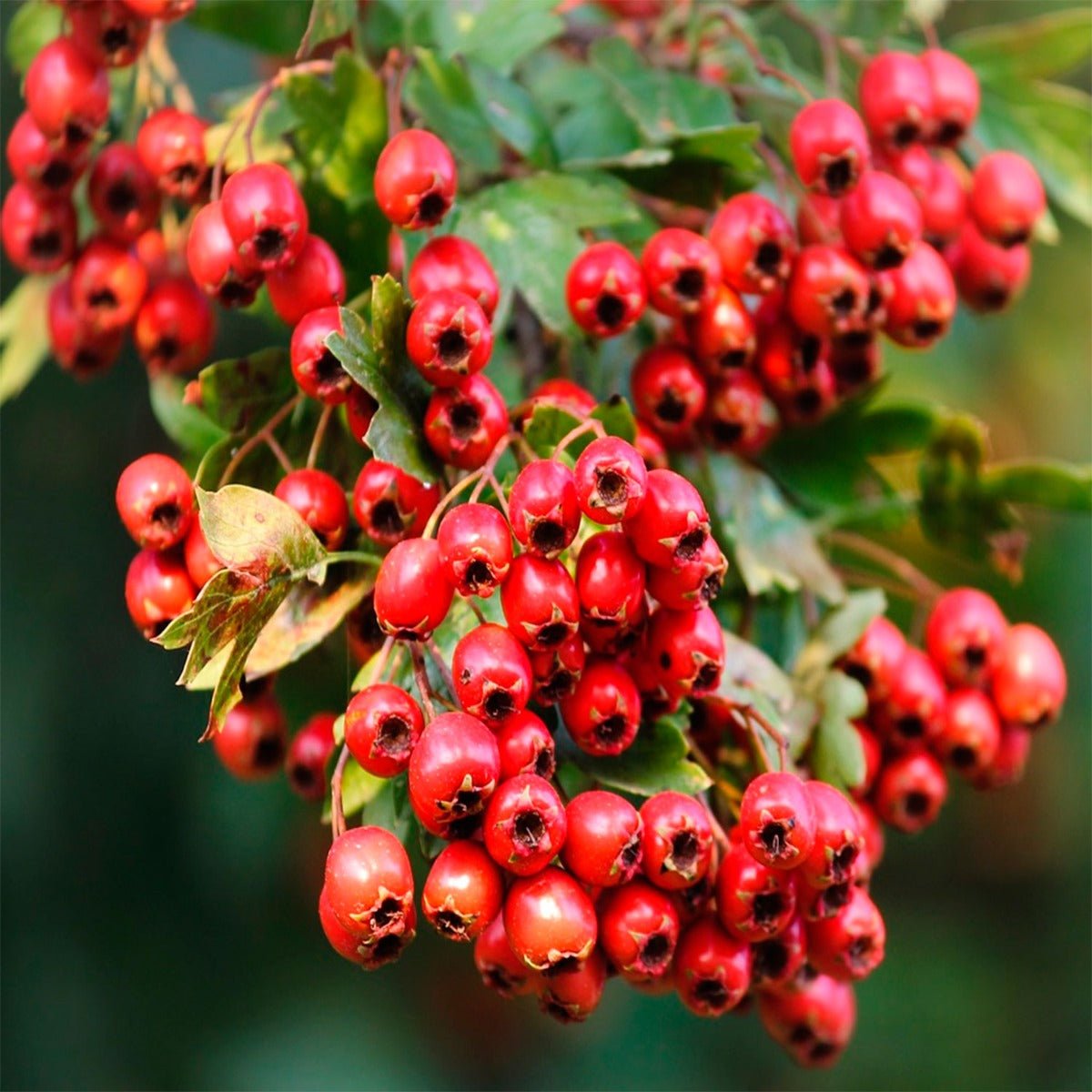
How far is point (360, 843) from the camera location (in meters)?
0.97

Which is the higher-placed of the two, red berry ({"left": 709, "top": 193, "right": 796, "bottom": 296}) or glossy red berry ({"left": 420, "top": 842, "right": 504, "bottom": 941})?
red berry ({"left": 709, "top": 193, "right": 796, "bottom": 296})

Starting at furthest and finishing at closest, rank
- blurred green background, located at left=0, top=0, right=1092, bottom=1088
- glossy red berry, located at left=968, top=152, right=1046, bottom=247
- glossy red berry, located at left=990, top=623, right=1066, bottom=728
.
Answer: blurred green background, located at left=0, top=0, right=1092, bottom=1088 < glossy red berry, located at left=968, top=152, right=1046, bottom=247 < glossy red berry, located at left=990, top=623, right=1066, bottom=728

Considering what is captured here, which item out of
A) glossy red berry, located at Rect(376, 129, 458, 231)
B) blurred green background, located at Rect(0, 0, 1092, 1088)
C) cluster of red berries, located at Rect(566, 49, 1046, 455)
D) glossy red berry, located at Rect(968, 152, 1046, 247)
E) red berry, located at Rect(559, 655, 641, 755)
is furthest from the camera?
blurred green background, located at Rect(0, 0, 1092, 1088)

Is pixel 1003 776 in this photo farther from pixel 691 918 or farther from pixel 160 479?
pixel 160 479

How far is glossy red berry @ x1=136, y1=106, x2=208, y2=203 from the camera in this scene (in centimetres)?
128

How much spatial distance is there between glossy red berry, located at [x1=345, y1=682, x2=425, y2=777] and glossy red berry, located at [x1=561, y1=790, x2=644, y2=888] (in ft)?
0.41

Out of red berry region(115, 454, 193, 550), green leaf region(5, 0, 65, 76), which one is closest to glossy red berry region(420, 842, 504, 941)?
red berry region(115, 454, 193, 550)

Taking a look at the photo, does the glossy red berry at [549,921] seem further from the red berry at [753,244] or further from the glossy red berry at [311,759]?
the red berry at [753,244]

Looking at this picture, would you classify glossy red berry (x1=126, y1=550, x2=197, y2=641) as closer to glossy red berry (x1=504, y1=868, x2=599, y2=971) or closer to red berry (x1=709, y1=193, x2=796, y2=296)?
glossy red berry (x1=504, y1=868, x2=599, y2=971)

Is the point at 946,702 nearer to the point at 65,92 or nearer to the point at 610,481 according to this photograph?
the point at 610,481

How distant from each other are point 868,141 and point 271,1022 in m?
1.73

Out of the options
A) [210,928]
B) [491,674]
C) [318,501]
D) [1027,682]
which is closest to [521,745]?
[491,674]

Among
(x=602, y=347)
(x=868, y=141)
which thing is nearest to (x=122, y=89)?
(x=602, y=347)

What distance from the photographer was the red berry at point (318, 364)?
1.08m
